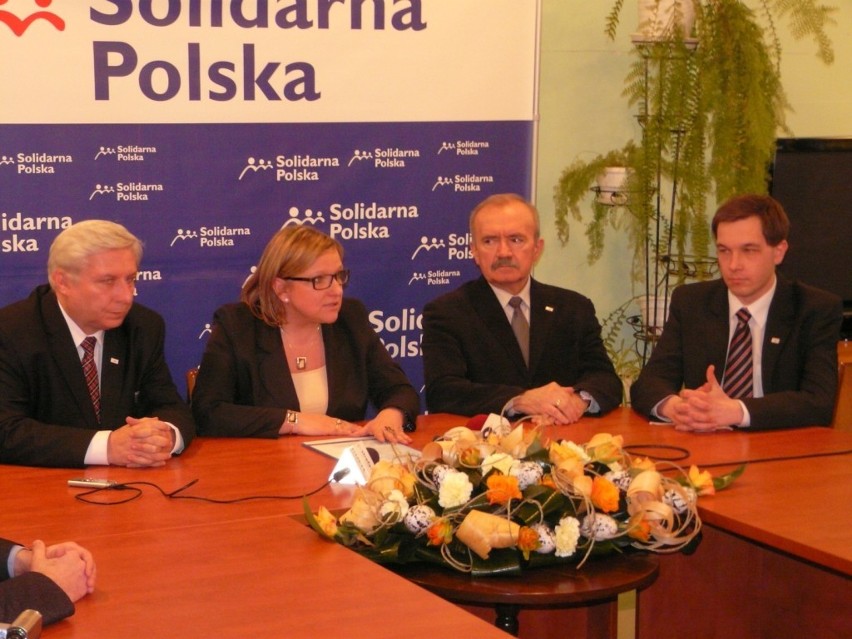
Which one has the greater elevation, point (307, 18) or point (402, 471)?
point (307, 18)

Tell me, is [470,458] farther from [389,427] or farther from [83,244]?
[83,244]

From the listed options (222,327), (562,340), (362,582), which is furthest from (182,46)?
(362,582)

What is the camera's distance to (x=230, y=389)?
3.87m

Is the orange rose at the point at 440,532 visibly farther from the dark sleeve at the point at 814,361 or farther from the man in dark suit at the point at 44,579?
the dark sleeve at the point at 814,361

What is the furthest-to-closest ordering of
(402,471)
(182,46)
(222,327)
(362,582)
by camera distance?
(182,46), (222,327), (402,471), (362,582)

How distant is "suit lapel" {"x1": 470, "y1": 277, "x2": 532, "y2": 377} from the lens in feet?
14.0

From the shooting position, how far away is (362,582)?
2395 mm

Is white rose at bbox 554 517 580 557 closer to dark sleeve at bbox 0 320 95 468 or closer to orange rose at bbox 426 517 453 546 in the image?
orange rose at bbox 426 517 453 546

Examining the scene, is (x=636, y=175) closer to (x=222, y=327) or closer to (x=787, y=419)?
(x=787, y=419)

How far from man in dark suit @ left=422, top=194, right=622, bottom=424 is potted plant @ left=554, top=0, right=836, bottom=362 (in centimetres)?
125

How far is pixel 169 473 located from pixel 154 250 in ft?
5.48

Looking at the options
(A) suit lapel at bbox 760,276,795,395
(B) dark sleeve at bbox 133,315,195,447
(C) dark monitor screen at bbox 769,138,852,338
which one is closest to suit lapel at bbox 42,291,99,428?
(B) dark sleeve at bbox 133,315,195,447

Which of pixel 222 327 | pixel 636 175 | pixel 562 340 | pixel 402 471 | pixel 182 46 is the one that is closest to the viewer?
pixel 402 471

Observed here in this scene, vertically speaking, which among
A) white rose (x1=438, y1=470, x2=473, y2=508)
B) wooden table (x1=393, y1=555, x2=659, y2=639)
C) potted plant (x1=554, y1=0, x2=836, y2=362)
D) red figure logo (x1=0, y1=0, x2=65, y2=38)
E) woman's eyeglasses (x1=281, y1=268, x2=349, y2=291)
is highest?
red figure logo (x1=0, y1=0, x2=65, y2=38)
